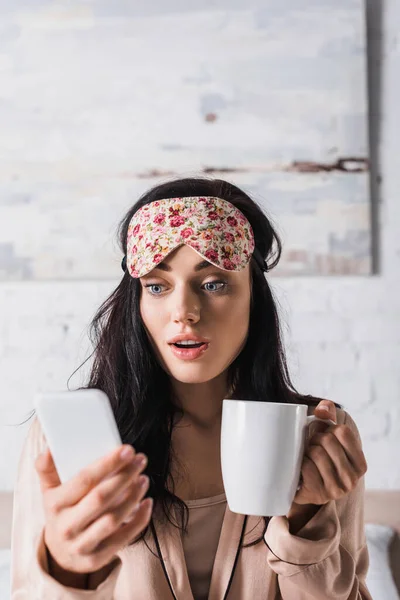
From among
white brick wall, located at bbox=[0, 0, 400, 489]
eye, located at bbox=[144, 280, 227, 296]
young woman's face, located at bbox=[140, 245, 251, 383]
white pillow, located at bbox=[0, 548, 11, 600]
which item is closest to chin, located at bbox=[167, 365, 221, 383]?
young woman's face, located at bbox=[140, 245, 251, 383]

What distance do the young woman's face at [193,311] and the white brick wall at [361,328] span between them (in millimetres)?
902

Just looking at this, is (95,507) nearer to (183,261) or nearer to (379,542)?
(183,261)

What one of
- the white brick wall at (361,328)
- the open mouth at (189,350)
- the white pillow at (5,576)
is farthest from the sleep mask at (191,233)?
the white brick wall at (361,328)

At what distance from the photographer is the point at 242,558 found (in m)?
0.99

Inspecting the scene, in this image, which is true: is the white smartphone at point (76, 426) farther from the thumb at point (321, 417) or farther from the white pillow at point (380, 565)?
the white pillow at point (380, 565)

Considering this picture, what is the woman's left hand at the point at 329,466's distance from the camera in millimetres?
791

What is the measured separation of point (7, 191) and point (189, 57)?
0.58 metres

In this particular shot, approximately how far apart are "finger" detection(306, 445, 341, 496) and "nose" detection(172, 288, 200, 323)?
234mm

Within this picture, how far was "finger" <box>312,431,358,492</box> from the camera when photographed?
0.79 metres

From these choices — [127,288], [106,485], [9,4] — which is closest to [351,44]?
[9,4]

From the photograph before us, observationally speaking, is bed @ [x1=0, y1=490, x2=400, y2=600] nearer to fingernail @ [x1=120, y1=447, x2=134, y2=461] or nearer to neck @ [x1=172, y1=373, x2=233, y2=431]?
neck @ [x1=172, y1=373, x2=233, y2=431]

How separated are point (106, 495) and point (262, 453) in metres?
0.17

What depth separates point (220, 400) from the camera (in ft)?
3.69

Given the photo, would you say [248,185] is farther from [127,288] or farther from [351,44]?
[127,288]
